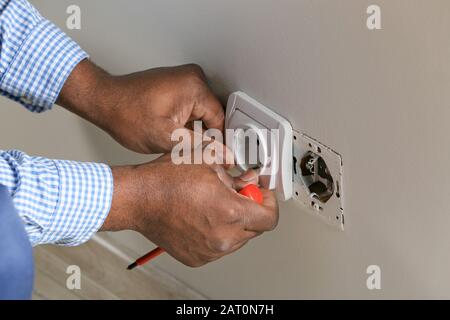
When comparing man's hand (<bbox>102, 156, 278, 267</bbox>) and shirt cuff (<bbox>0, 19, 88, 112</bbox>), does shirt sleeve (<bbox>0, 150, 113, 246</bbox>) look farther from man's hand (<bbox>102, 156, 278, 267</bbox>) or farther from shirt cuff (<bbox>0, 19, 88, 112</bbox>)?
shirt cuff (<bbox>0, 19, 88, 112</bbox>)

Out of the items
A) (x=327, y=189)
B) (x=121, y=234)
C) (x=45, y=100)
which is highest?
(x=45, y=100)

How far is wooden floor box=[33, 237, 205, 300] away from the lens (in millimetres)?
1286

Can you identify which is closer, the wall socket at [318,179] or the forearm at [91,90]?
the wall socket at [318,179]

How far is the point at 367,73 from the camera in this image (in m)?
0.67

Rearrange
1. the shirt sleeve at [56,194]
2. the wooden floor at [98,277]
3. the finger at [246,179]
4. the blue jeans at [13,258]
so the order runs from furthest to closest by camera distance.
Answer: the wooden floor at [98,277]
the finger at [246,179]
the shirt sleeve at [56,194]
the blue jeans at [13,258]

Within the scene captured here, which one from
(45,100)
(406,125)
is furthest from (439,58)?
(45,100)

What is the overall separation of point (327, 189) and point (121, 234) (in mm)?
598

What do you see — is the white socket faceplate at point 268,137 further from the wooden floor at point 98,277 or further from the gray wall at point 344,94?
the wooden floor at point 98,277

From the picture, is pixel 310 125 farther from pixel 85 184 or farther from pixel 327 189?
pixel 85 184

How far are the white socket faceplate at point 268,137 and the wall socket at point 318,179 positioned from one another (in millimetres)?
10

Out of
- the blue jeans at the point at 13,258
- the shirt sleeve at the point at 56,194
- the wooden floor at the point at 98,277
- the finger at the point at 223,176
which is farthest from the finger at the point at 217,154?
the wooden floor at the point at 98,277

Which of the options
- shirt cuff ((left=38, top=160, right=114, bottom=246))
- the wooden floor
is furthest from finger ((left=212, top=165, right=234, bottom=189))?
the wooden floor

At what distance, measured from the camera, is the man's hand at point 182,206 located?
77 centimetres

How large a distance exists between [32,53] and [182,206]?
263 mm
